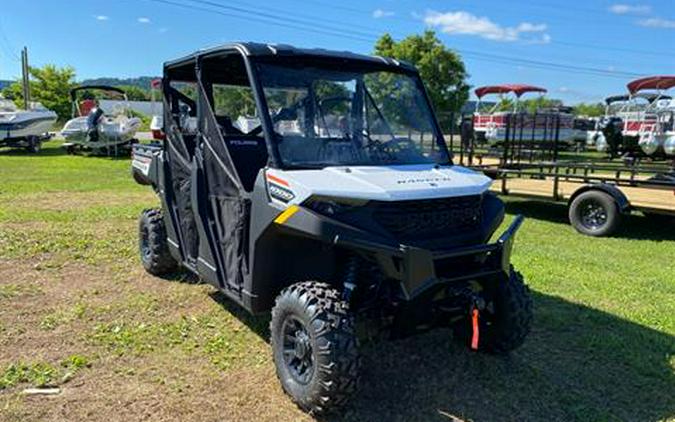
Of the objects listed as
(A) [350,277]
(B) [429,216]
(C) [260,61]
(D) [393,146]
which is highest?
(C) [260,61]

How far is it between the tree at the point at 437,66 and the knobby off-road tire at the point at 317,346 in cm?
2958

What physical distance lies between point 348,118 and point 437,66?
1158 inches

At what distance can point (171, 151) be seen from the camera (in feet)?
17.4

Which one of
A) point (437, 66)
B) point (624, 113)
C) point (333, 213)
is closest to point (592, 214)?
point (333, 213)

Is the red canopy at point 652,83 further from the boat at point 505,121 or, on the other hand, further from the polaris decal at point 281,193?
the polaris decal at point 281,193

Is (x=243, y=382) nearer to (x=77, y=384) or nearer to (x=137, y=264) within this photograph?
(x=77, y=384)

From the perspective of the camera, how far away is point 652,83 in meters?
18.7

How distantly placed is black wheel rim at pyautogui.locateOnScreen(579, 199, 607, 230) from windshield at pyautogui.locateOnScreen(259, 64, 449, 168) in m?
5.46

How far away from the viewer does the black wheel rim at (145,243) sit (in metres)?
6.17

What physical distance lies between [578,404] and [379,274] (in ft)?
4.84

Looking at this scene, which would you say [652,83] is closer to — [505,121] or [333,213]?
[505,121]

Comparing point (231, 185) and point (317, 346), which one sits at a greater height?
point (231, 185)

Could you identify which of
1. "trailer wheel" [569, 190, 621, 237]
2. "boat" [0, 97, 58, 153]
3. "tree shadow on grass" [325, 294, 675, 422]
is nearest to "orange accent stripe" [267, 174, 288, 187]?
"tree shadow on grass" [325, 294, 675, 422]

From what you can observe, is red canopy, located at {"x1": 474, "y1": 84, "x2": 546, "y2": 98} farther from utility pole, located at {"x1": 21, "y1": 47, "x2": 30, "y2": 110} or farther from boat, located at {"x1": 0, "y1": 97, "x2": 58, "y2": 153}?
utility pole, located at {"x1": 21, "y1": 47, "x2": 30, "y2": 110}
